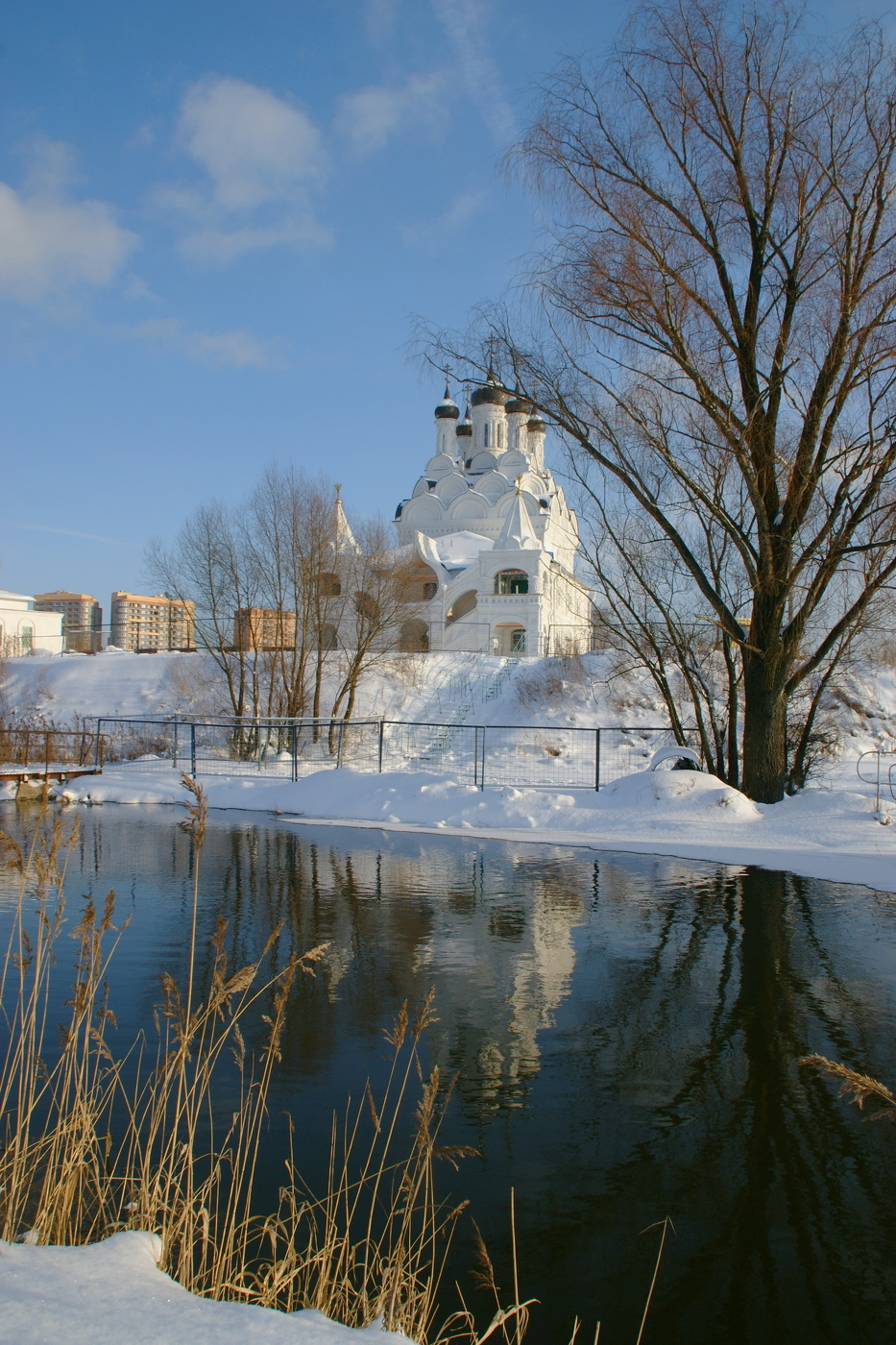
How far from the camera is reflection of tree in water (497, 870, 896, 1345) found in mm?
2852

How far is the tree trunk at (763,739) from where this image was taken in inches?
515

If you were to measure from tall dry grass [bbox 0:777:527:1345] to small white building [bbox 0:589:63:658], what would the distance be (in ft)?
164

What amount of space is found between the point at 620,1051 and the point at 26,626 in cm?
5936

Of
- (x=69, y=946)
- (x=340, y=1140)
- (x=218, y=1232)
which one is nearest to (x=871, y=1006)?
(x=340, y=1140)

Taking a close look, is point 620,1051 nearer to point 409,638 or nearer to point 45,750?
point 45,750

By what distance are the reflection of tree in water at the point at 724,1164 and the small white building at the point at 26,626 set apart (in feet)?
163

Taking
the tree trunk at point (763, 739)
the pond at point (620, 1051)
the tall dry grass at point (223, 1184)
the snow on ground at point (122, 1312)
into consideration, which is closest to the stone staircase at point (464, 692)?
the tree trunk at point (763, 739)

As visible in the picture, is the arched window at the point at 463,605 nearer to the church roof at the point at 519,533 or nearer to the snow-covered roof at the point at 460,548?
the snow-covered roof at the point at 460,548

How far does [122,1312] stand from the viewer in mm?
2248

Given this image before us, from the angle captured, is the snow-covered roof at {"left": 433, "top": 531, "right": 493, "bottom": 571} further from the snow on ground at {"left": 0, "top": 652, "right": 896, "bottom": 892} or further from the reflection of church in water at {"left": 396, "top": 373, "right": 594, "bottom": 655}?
the snow on ground at {"left": 0, "top": 652, "right": 896, "bottom": 892}

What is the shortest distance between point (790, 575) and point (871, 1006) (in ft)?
25.7

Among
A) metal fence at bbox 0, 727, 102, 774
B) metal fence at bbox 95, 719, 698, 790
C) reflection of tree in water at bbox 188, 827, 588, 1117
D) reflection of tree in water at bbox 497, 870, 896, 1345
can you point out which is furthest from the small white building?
reflection of tree in water at bbox 497, 870, 896, 1345

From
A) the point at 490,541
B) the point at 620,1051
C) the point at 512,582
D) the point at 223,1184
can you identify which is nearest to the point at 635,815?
the point at 620,1051

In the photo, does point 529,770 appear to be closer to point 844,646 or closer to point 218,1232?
point 844,646
